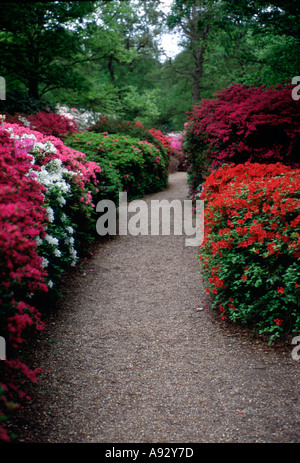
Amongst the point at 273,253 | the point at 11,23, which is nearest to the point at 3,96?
the point at 11,23

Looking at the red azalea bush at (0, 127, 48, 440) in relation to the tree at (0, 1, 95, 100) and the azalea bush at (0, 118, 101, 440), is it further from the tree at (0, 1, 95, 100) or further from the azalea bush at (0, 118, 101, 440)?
the tree at (0, 1, 95, 100)

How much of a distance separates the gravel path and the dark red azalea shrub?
93.7 inches

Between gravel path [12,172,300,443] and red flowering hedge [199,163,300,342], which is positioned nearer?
gravel path [12,172,300,443]

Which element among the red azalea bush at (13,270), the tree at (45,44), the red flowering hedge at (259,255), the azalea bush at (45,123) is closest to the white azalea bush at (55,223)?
the red azalea bush at (13,270)

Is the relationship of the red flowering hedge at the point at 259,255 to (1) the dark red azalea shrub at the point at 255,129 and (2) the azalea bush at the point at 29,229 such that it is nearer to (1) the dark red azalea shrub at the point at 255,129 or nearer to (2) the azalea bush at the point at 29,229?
(1) the dark red azalea shrub at the point at 255,129

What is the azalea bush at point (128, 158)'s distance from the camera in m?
7.34

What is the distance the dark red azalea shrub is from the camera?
199 inches

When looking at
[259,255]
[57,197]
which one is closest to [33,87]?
[57,197]

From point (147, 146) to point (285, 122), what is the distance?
5149 millimetres

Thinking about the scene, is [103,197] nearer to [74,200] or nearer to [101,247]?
[101,247]

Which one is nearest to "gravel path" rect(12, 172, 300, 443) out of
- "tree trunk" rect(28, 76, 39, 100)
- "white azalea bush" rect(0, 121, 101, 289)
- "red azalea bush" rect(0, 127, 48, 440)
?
"red azalea bush" rect(0, 127, 48, 440)

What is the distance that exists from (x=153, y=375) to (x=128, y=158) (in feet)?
18.7

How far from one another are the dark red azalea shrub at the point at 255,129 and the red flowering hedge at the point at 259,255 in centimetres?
161

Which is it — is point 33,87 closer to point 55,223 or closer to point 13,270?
point 55,223
